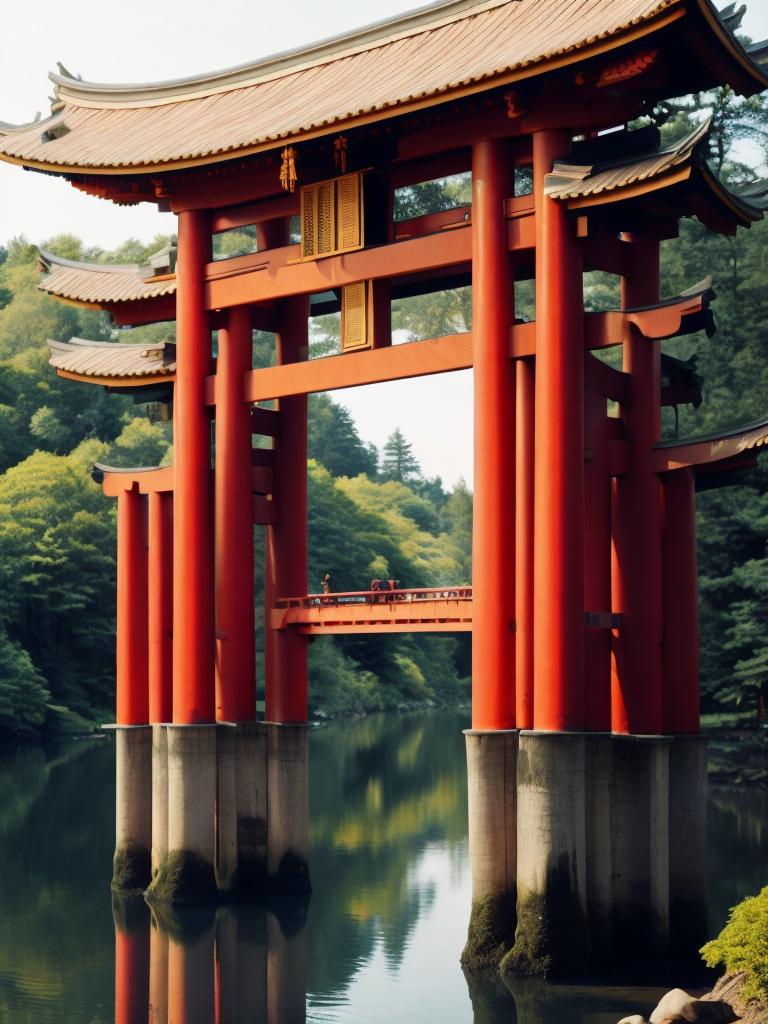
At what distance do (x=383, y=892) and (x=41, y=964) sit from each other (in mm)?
6374

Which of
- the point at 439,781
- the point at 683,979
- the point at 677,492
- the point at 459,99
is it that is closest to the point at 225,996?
the point at 683,979

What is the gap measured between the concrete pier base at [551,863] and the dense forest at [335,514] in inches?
221

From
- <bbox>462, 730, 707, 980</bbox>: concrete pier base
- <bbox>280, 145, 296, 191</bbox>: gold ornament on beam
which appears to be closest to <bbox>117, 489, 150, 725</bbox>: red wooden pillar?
<bbox>280, 145, 296, 191</bbox>: gold ornament on beam

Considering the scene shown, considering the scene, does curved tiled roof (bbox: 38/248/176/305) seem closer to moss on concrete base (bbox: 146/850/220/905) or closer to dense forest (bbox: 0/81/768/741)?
dense forest (bbox: 0/81/768/741)

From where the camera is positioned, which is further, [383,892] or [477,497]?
[383,892]

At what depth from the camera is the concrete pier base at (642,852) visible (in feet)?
64.7

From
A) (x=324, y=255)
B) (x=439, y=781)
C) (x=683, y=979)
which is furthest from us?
(x=439, y=781)

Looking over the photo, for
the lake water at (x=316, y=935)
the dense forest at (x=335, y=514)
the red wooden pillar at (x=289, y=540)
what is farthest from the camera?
the dense forest at (x=335, y=514)

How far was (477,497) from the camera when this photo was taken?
67.4 ft

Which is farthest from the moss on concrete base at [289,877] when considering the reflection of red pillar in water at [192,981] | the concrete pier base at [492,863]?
the concrete pier base at [492,863]

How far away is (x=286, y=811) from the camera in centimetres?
2409

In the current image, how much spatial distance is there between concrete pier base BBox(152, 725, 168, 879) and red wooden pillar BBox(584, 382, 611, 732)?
23.4 feet

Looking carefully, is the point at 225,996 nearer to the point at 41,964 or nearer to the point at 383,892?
the point at 41,964

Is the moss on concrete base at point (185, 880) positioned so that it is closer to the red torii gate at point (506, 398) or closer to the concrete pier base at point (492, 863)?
the red torii gate at point (506, 398)
